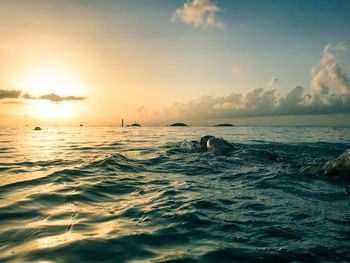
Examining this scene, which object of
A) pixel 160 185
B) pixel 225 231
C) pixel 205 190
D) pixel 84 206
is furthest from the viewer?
pixel 160 185

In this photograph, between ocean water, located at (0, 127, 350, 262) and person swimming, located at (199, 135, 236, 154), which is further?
person swimming, located at (199, 135, 236, 154)

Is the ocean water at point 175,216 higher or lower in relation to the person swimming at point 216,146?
lower

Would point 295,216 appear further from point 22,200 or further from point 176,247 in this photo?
point 22,200

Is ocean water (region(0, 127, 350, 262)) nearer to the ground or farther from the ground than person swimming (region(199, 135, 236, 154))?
→ nearer to the ground

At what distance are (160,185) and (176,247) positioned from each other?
4.32 metres

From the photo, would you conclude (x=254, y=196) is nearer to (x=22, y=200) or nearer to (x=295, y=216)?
(x=295, y=216)

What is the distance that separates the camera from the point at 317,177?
9.70 metres

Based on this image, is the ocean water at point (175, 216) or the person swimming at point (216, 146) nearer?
the ocean water at point (175, 216)

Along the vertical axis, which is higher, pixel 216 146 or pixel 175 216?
pixel 216 146

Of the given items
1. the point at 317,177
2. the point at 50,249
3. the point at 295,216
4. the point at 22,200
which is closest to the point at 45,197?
the point at 22,200

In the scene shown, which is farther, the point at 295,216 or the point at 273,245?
the point at 295,216

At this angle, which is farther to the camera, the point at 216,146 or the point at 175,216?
the point at 216,146

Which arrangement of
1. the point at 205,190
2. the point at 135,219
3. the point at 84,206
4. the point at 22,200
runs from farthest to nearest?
the point at 205,190
the point at 22,200
the point at 84,206
the point at 135,219

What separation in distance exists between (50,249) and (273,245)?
9.90 ft
